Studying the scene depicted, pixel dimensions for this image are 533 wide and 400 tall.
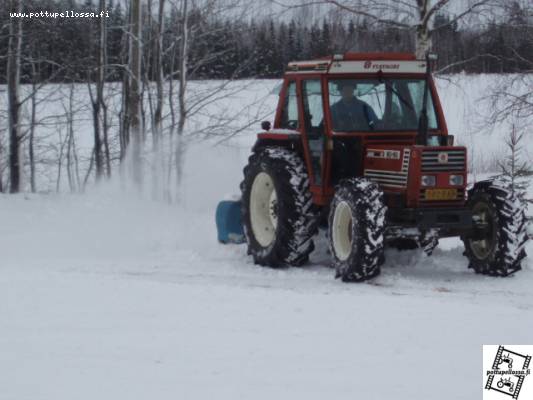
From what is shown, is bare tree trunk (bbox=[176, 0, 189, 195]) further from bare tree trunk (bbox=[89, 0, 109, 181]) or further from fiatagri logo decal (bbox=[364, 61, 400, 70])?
fiatagri logo decal (bbox=[364, 61, 400, 70])

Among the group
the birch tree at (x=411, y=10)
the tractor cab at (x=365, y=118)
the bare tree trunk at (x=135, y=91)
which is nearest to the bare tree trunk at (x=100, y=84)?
the bare tree trunk at (x=135, y=91)

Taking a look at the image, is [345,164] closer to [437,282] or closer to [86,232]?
[437,282]

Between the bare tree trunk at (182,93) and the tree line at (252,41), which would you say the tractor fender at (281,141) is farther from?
the bare tree trunk at (182,93)

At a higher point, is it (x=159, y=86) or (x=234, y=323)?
(x=159, y=86)

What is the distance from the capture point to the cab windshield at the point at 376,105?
9.48 m

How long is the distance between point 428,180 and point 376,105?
1215 millimetres

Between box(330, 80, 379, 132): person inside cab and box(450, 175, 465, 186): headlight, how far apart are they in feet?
3.57

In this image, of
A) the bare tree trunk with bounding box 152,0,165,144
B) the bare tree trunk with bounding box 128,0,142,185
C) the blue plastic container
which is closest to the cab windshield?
the blue plastic container

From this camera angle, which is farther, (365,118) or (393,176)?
(365,118)

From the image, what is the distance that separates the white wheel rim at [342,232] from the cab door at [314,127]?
59 cm

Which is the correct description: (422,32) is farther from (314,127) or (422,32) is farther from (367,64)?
(314,127)

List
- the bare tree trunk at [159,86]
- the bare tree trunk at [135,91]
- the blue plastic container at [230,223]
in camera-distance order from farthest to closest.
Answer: the bare tree trunk at [159,86] → the bare tree trunk at [135,91] → the blue plastic container at [230,223]

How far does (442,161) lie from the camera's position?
882 cm

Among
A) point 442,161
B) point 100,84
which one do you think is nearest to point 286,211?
point 442,161
